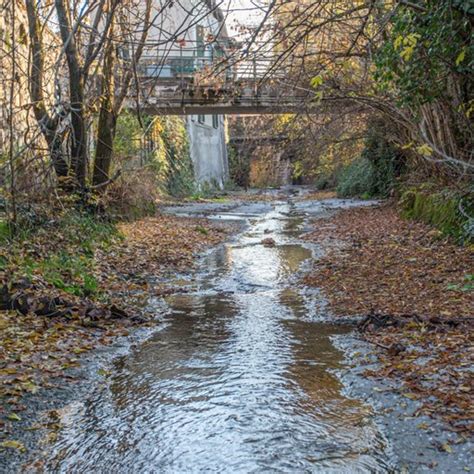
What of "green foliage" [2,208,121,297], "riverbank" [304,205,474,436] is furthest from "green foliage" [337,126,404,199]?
"green foliage" [2,208,121,297]

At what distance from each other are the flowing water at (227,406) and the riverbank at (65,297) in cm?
41

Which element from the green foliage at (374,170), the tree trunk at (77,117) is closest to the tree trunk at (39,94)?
the tree trunk at (77,117)

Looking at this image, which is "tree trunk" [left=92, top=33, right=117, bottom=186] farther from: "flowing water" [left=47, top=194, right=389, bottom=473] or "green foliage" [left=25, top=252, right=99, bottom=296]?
"flowing water" [left=47, top=194, right=389, bottom=473]

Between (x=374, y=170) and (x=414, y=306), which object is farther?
(x=374, y=170)

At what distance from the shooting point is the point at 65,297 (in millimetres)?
6914

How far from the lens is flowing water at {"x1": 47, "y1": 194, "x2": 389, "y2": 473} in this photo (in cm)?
341

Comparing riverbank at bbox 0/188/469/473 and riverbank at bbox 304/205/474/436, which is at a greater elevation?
riverbank at bbox 304/205/474/436

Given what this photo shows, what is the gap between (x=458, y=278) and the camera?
24.6 feet

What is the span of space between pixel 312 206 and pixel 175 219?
31.7ft

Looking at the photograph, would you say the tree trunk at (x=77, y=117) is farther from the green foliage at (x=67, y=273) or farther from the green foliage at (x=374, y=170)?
the green foliage at (x=374, y=170)

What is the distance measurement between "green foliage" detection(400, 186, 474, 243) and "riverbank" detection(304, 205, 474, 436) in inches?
10.9

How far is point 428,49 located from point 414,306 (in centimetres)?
386

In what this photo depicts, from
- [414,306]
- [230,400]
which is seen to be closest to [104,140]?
[414,306]

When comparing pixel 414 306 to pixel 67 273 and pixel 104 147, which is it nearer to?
pixel 67 273
